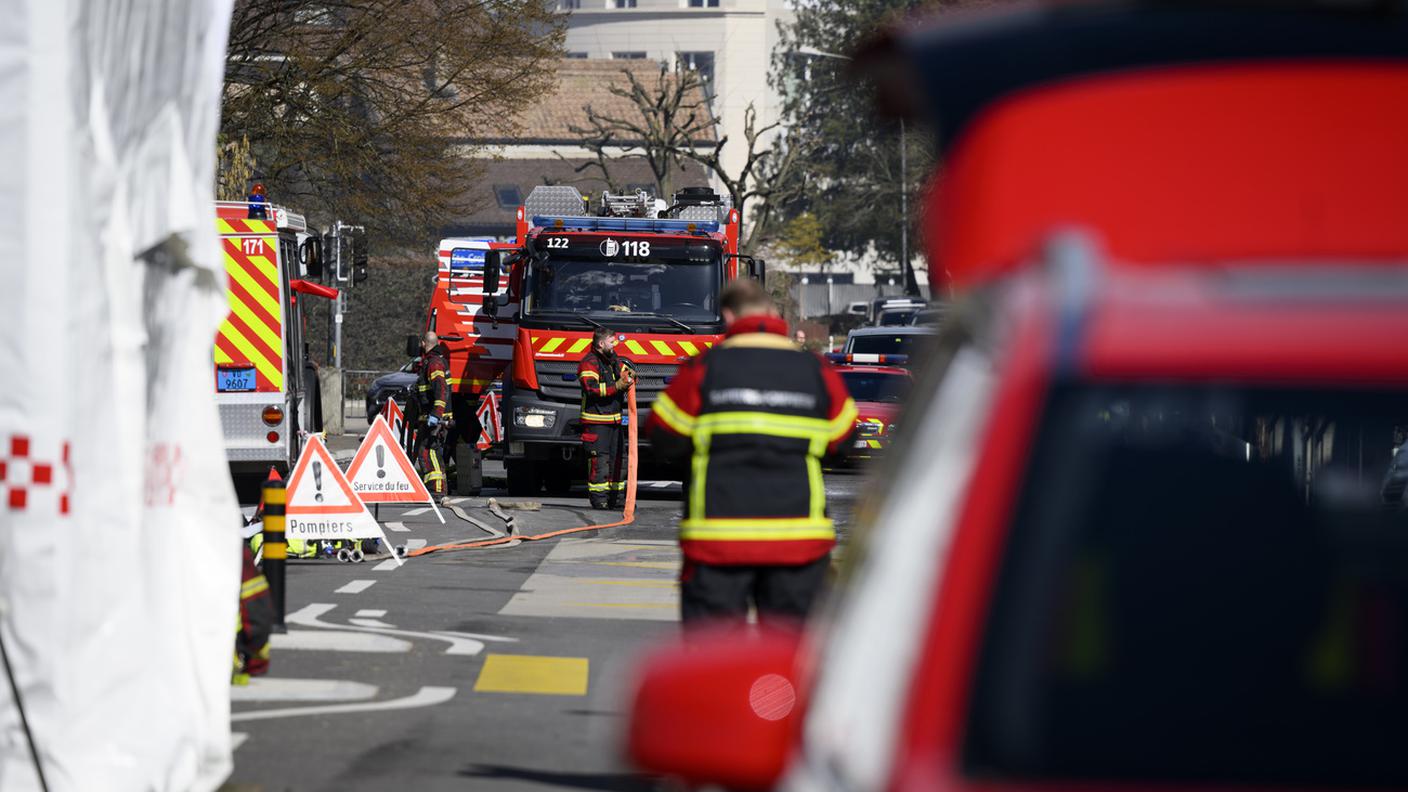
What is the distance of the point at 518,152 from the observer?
10075 cm

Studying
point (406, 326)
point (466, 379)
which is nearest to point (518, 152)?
point (406, 326)

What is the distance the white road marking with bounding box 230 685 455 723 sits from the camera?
904 cm

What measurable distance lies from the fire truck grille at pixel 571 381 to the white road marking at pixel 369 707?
41.5 ft

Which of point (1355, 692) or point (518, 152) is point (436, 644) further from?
point (518, 152)

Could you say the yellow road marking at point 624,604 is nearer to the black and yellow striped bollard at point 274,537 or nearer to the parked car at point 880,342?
the black and yellow striped bollard at point 274,537

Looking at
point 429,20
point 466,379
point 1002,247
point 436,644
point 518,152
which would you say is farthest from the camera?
point 518,152

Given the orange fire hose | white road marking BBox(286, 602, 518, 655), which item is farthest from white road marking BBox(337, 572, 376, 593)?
the orange fire hose

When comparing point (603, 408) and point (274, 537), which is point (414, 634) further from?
point (603, 408)

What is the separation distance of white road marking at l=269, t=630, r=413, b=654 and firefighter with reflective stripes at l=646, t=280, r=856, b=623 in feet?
13.3

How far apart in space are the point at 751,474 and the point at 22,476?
2.32 meters

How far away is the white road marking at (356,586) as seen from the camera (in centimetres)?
1369

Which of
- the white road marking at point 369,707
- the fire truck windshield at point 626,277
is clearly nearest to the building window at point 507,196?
the fire truck windshield at point 626,277

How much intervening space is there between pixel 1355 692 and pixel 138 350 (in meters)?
4.86

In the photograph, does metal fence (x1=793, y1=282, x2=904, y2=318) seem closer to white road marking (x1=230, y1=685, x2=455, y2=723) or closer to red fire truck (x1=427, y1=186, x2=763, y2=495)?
red fire truck (x1=427, y1=186, x2=763, y2=495)
